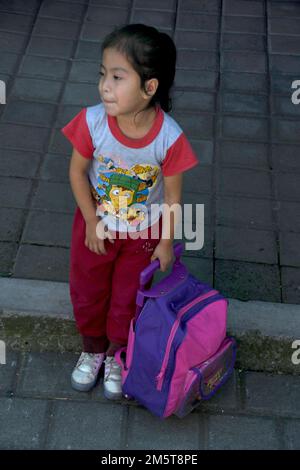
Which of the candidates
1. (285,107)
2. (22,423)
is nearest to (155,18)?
(285,107)

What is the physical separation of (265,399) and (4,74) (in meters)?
2.55

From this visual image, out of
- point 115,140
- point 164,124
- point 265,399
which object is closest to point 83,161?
point 115,140

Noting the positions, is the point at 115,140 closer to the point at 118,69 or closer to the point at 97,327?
the point at 118,69

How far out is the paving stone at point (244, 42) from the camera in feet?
15.2

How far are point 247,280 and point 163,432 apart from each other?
820mm

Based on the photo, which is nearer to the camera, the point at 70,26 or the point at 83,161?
the point at 83,161

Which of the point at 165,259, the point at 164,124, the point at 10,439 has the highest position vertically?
the point at 164,124

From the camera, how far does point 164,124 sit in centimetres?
224

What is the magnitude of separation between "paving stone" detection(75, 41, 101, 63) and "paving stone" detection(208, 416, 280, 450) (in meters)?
2.62

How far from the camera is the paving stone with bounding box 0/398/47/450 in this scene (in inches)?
101

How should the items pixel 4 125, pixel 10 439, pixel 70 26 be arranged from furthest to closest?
pixel 70 26 → pixel 4 125 → pixel 10 439

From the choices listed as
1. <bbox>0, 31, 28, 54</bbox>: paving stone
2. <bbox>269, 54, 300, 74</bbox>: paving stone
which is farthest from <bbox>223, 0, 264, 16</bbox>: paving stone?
<bbox>0, 31, 28, 54</bbox>: paving stone

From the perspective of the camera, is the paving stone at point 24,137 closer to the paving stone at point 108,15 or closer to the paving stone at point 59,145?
the paving stone at point 59,145

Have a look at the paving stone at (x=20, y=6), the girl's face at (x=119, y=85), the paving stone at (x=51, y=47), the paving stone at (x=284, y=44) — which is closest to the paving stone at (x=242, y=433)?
the girl's face at (x=119, y=85)
